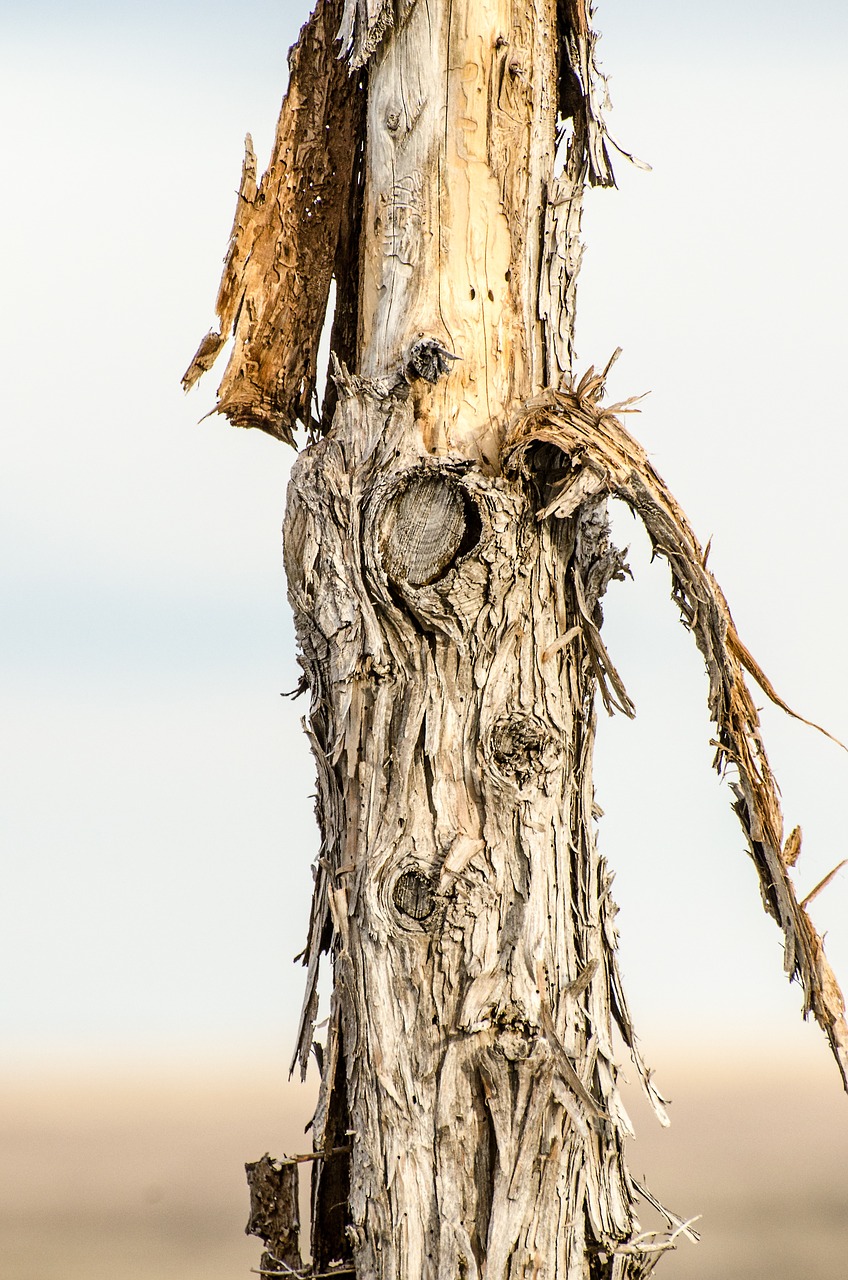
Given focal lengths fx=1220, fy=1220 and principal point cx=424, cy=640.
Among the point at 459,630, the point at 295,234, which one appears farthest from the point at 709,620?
the point at 295,234

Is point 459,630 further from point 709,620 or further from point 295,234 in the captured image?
point 295,234

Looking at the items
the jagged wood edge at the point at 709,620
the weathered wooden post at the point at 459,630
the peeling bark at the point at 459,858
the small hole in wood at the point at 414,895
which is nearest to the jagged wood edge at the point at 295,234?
the weathered wooden post at the point at 459,630

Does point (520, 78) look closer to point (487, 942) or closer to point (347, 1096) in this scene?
point (487, 942)

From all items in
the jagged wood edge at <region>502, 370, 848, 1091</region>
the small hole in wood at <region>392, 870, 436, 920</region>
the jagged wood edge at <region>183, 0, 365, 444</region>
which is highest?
the jagged wood edge at <region>183, 0, 365, 444</region>

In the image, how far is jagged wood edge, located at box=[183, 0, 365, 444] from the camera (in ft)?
7.24

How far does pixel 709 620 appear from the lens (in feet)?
6.73

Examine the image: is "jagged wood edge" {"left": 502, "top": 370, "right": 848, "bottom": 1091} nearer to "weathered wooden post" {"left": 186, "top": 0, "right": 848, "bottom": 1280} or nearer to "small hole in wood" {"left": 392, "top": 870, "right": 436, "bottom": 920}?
"weathered wooden post" {"left": 186, "top": 0, "right": 848, "bottom": 1280}

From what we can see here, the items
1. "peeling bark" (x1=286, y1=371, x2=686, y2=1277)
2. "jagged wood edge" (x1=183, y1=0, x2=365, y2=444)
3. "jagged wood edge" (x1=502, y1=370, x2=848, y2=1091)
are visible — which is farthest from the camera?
"jagged wood edge" (x1=183, y1=0, x2=365, y2=444)

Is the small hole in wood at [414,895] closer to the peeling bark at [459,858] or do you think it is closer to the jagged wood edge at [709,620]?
the peeling bark at [459,858]

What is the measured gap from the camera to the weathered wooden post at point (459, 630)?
74.0 inches

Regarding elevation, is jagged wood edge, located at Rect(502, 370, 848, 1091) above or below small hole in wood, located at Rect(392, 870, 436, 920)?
above

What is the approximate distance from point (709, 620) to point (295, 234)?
3.35 ft

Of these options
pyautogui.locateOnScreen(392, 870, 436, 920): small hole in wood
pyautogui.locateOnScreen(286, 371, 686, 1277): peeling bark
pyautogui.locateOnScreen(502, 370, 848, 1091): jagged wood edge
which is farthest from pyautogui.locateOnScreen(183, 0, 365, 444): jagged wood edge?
pyautogui.locateOnScreen(392, 870, 436, 920): small hole in wood

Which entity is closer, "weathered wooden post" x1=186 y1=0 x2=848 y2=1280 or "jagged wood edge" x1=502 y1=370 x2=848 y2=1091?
"weathered wooden post" x1=186 y1=0 x2=848 y2=1280
